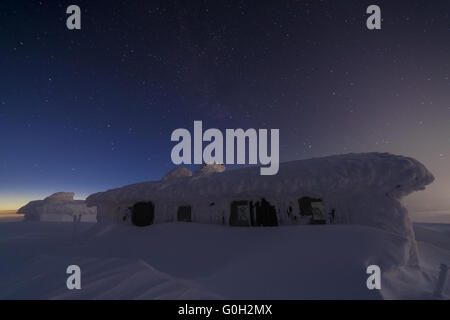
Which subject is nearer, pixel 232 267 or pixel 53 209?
pixel 232 267

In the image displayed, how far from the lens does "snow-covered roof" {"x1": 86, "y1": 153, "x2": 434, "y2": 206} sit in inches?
285

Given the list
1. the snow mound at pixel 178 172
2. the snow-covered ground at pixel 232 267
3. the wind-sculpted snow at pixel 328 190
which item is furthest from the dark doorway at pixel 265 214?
the snow mound at pixel 178 172

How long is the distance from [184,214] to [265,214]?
400 cm

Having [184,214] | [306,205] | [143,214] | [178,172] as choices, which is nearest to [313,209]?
[306,205]

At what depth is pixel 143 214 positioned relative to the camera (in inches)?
404

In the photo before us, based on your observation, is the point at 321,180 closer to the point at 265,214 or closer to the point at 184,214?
the point at 265,214

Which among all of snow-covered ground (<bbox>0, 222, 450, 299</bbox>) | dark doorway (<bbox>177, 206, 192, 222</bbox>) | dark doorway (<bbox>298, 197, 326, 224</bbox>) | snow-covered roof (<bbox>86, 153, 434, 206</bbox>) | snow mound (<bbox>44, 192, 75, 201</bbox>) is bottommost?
snow mound (<bbox>44, 192, 75, 201</bbox>)

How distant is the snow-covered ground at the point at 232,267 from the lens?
4133 mm

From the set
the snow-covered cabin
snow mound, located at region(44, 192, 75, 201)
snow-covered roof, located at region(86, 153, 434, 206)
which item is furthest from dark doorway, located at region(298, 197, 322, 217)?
snow mound, located at region(44, 192, 75, 201)

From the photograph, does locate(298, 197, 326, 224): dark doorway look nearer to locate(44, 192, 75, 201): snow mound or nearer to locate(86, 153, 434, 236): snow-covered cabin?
locate(86, 153, 434, 236): snow-covered cabin
